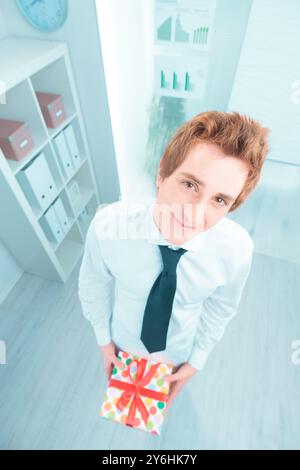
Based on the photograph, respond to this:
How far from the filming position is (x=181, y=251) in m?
0.78

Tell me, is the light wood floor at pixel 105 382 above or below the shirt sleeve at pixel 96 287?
below

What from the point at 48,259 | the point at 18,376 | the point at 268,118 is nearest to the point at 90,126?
the point at 48,259

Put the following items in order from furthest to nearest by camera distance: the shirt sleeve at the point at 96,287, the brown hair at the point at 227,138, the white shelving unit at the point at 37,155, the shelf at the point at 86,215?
the shelf at the point at 86,215 → the white shelving unit at the point at 37,155 → the shirt sleeve at the point at 96,287 → the brown hair at the point at 227,138

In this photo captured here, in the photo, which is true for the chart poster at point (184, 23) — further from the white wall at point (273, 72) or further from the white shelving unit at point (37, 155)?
the white shelving unit at point (37, 155)

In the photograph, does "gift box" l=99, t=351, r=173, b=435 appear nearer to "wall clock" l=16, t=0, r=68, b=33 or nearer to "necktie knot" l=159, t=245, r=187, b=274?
"necktie knot" l=159, t=245, r=187, b=274

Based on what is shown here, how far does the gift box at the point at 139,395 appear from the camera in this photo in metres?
1.15

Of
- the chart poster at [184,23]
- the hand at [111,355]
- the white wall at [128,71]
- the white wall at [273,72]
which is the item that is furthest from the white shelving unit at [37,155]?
the white wall at [273,72]

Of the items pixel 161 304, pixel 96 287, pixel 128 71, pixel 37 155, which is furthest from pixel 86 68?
pixel 161 304

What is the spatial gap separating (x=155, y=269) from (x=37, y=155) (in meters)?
1.13

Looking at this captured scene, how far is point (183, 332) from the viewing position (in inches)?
41.6

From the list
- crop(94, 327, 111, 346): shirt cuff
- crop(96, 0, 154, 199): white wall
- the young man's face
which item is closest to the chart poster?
crop(96, 0, 154, 199): white wall

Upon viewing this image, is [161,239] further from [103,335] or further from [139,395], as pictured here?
[139,395]

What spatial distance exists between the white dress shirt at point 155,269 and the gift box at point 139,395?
0.22 meters

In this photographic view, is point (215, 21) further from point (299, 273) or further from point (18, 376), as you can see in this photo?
point (18, 376)
